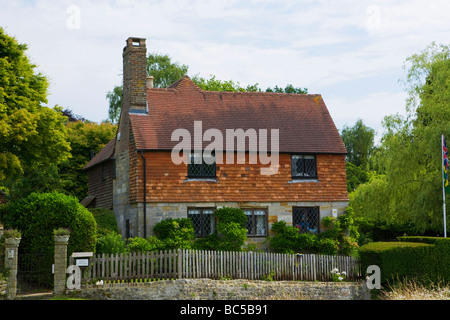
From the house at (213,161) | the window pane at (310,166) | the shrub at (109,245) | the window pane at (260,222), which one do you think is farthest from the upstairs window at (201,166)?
the shrub at (109,245)

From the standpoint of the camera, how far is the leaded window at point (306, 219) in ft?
95.6

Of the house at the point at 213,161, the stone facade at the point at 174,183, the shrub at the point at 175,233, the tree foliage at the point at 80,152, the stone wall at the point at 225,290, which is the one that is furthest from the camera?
the tree foliage at the point at 80,152

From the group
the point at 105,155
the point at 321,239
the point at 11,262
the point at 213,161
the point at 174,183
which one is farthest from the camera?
the point at 105,155

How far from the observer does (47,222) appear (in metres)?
22.8

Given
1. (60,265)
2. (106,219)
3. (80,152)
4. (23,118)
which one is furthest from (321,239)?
(80,152)

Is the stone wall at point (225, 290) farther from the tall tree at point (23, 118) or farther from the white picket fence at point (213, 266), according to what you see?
the tall tree at point (23, 118)

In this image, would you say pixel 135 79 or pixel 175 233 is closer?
pixel 175 233

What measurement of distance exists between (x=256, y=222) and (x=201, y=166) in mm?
3716

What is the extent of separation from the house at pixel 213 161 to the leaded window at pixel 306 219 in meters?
0.05

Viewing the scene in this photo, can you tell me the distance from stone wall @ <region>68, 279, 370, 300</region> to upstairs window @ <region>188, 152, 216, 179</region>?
6.47m

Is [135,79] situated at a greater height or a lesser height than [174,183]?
greater

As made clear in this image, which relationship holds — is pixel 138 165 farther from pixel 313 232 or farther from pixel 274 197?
pixel 313 232

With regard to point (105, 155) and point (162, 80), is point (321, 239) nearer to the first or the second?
point (105, 155)

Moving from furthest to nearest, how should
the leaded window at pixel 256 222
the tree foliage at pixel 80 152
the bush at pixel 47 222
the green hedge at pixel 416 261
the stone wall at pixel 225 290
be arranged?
the tree foliage at pixel 80 152, the leaded window at pixel 256 222, the green hedge at pixel 416 261, the bush at pixel 47 222, the stone wall at pixel 225 290
